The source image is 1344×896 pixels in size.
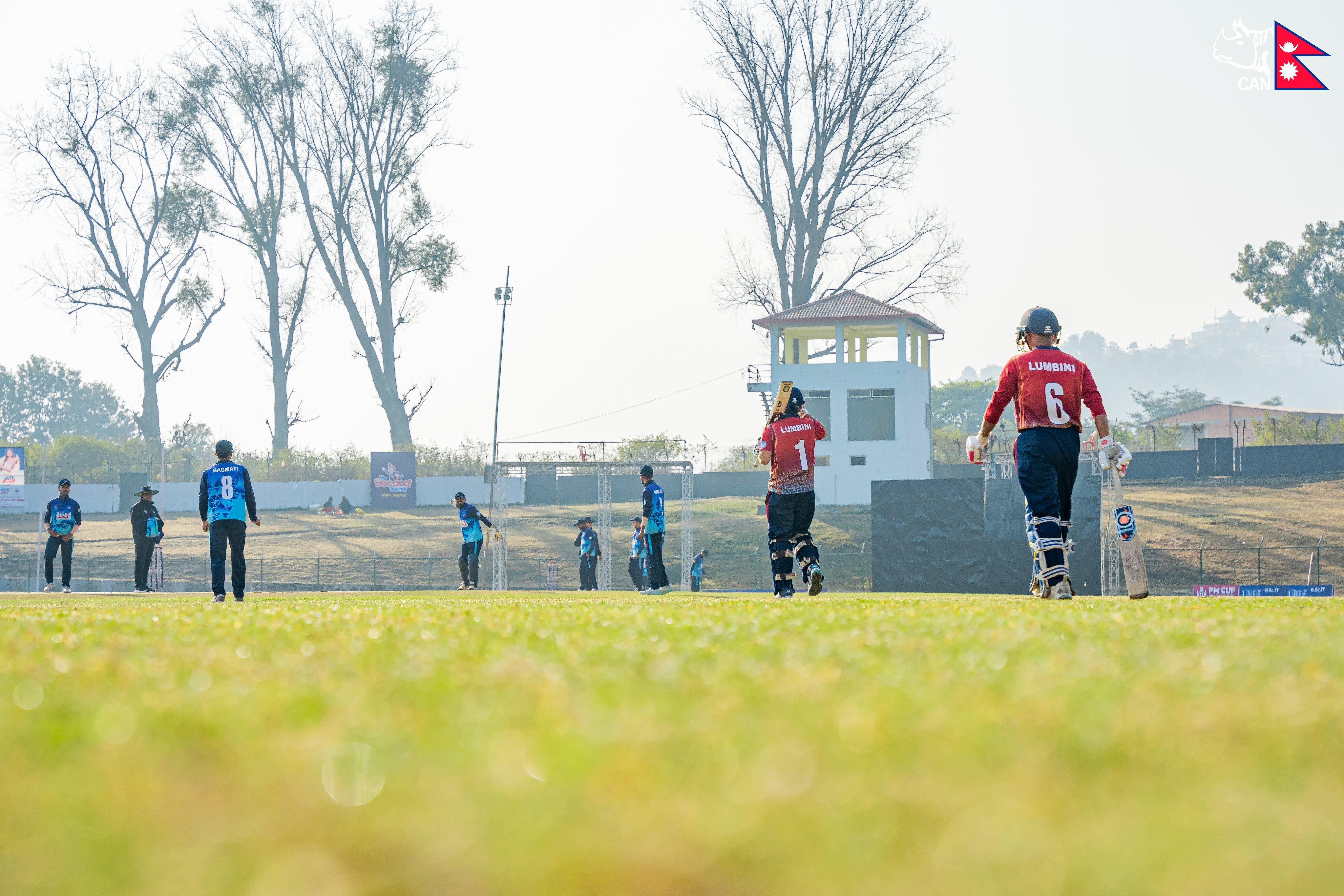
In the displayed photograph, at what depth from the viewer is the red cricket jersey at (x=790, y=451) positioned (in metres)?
12.0

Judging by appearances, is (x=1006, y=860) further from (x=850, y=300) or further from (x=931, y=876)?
(x=850, y=300)

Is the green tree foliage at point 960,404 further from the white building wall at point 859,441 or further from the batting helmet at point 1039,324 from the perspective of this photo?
the batting helmet at point 1039,324

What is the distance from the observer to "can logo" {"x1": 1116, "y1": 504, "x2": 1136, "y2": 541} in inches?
388

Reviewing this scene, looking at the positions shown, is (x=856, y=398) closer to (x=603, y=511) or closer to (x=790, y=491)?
(x=603, y=511)

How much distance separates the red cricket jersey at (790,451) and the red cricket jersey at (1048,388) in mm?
2663

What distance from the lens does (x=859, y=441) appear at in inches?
2108

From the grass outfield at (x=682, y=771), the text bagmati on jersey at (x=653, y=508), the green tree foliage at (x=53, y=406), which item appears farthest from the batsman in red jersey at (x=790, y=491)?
the green tree foliage at (x=53, y=406)

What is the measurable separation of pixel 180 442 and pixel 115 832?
2786 inches

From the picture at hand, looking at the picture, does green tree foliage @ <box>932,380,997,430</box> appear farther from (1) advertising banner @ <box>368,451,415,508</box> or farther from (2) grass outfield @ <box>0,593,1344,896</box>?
(2) grass outfield @ <box>0,593,1344,896</box>

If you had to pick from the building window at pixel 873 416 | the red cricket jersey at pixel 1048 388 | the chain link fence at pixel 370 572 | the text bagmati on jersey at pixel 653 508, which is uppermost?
the building window at pixel 873 416

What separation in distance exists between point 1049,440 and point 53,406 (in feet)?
403

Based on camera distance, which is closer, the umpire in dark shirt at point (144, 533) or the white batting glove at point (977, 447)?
the white batting glove at point (977, 447)

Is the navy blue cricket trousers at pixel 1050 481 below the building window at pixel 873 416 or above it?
below

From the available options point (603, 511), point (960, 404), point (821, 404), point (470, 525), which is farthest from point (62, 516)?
point (960, 404)
